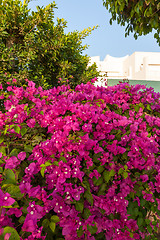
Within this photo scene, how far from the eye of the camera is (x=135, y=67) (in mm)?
27531

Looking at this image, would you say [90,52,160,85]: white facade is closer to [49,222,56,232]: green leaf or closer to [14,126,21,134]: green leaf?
[14,126,21,134]: green leaf

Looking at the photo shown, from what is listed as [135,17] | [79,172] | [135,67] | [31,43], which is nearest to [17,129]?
[79,172]

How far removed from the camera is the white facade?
23125 millimetres

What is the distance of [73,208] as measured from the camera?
1.63 meters

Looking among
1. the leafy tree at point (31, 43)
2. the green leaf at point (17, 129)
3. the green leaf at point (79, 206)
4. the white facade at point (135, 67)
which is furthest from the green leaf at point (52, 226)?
the white facade at point (135, 67)

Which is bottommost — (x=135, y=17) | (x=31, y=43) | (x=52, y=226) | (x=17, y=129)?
(x=52, y=226)

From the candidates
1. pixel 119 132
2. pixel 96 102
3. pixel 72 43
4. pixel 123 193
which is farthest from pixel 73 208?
pixel 72 43

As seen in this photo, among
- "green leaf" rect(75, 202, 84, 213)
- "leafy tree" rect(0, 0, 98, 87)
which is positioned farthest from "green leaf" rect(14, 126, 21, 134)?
"leafy tree" rect(0, 0, 98, 87)

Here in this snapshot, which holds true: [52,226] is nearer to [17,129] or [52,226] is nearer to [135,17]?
[17,129]

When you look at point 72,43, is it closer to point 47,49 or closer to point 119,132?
point 47,49

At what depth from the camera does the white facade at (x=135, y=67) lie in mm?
23125

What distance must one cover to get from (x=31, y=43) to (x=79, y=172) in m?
4.45

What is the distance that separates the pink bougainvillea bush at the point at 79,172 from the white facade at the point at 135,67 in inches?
831

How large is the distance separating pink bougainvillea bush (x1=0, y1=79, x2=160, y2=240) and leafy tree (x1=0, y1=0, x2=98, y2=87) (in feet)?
8.56
